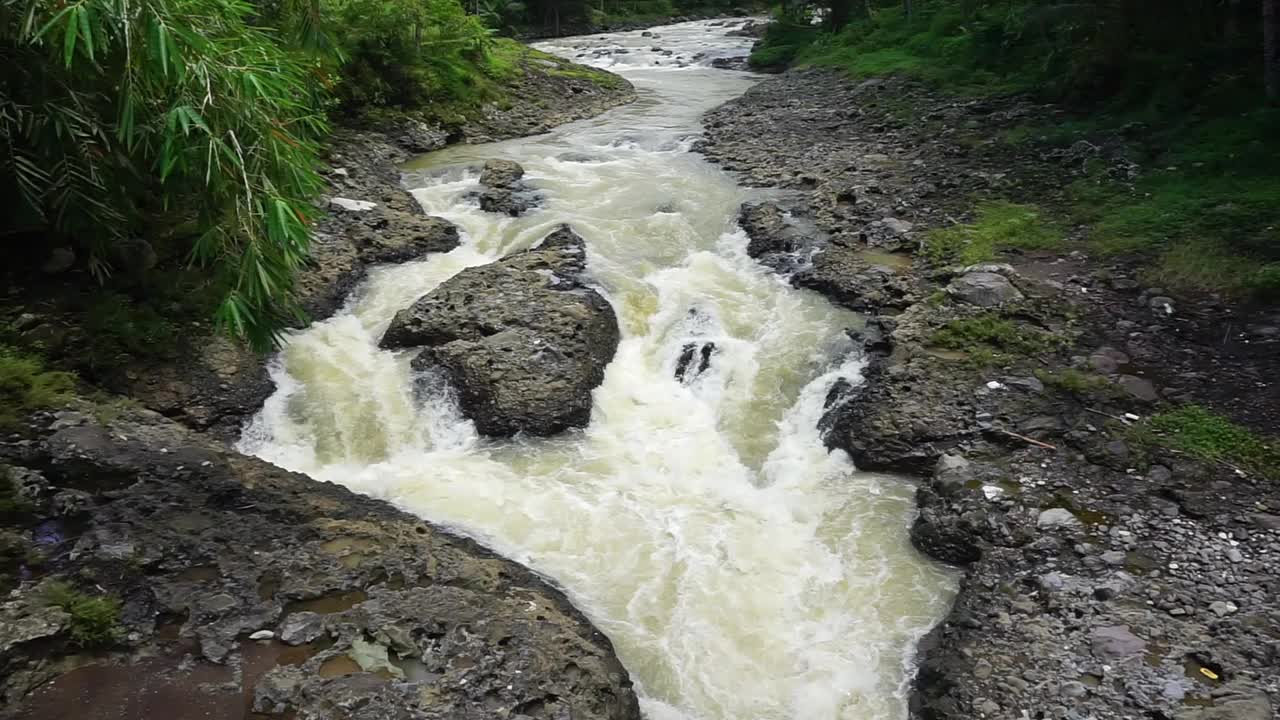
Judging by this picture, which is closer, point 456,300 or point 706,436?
point 706,436

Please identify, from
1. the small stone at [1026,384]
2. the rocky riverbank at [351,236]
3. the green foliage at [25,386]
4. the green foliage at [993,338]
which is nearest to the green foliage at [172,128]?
the green foliage at [25,386]

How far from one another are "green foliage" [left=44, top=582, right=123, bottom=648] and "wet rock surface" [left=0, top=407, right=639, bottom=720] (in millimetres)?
39

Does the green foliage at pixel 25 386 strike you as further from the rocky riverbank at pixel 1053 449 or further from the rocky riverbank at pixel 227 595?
the rocky riverbank at pixel 1053 449

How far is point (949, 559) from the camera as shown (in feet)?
21.9

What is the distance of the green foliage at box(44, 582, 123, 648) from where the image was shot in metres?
4.98

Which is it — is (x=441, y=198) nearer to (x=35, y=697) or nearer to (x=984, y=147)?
(x=984, y=147)

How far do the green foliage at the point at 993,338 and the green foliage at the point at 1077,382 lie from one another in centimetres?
41

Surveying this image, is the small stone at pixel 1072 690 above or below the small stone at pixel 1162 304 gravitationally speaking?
below

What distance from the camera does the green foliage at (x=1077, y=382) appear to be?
7.84 meters

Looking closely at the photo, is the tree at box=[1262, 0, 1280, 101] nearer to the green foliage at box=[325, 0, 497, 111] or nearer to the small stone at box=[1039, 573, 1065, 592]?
the small stone at box=[1039, 573, 1065, 592]

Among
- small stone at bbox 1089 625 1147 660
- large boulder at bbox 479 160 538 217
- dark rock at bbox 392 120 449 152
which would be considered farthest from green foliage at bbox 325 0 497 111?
small stone at bbox 1089 625 1147 660

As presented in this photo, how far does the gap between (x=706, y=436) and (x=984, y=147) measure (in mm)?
8693

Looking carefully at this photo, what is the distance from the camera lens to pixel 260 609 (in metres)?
Result: 5.41

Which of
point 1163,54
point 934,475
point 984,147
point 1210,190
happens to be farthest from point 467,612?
point 1163,54
